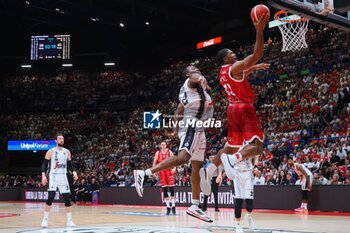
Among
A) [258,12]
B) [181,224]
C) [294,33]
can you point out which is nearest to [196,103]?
[258,12]

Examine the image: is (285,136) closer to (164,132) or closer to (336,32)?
(336,32)

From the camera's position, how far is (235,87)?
7.48m

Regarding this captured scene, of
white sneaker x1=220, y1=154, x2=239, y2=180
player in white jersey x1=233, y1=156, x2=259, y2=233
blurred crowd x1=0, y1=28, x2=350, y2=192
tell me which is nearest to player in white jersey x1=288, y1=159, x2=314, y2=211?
blurred crowd x1=0, y1=28, x2=350, y2=192

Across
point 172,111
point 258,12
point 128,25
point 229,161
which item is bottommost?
point 229,161

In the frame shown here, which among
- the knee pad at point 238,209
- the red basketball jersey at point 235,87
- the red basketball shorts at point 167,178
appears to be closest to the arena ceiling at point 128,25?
the red basketball shorts at point 167,178

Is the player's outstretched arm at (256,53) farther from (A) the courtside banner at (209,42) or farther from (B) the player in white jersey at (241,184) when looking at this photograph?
(A) the courtside banner at (209,42)

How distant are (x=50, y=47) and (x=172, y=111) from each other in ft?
35.5

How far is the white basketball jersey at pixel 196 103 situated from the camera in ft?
23.8

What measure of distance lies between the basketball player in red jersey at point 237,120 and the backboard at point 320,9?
206 centimetres

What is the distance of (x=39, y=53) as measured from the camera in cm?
3334

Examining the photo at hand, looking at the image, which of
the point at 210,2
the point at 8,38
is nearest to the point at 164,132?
the point at 210,2

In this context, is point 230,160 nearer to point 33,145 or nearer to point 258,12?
point 258,12

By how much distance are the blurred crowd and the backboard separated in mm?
6224

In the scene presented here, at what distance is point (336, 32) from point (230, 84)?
18043 millimetres
